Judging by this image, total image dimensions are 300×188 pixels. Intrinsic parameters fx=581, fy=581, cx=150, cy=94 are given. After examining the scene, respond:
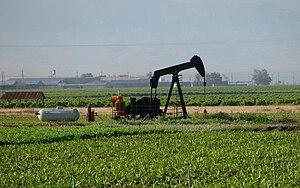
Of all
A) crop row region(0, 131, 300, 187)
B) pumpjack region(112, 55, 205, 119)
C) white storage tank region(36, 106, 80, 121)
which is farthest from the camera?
white storage tank region(36, 106, 80, 121)

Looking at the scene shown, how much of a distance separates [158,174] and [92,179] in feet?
5.68

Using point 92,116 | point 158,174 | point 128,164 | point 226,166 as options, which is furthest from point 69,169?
point 92,116

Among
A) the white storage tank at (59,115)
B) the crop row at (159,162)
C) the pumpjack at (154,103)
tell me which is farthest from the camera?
the white storage tank at (59,115)

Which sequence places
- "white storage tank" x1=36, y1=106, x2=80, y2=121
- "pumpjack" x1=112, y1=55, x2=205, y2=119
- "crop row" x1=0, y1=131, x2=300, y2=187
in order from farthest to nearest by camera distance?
"white storage tank" x1=36, y1=106, x2=80, y2=121, "pumpjack" x1=112, y1=55, x2=205, y2=119, "crop row" x1=0, y1=131, x2=300, y2=187

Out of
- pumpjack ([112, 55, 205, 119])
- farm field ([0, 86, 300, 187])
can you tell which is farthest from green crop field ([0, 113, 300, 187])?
pumpjack ([112, 55, 205, 119])

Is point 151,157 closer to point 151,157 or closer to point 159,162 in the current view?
point 151,157

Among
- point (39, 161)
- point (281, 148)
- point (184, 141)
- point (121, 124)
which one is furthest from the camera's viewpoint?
point (121, 124)

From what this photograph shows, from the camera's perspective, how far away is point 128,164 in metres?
16.7

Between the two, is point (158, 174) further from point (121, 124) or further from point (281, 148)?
point (121, 124)

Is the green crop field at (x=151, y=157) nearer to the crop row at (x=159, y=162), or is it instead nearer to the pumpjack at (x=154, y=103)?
the crop row at (x=159, y=162)

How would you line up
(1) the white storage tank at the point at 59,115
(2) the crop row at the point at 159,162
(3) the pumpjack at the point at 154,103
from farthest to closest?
(1) the white storage tank at the point at 59,115
(3) the pumpjack at the point at 154,103
(2) the crop row at the point at 159,162

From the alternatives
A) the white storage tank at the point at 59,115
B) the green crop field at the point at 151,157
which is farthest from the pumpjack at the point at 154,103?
the green crop field at the point at 151,157

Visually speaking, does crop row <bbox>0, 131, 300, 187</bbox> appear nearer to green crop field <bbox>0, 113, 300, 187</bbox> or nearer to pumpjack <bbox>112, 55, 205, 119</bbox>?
green crop field <bbox>0, 113, 300, 187</bbox>

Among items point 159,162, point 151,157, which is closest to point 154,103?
point 151,157
